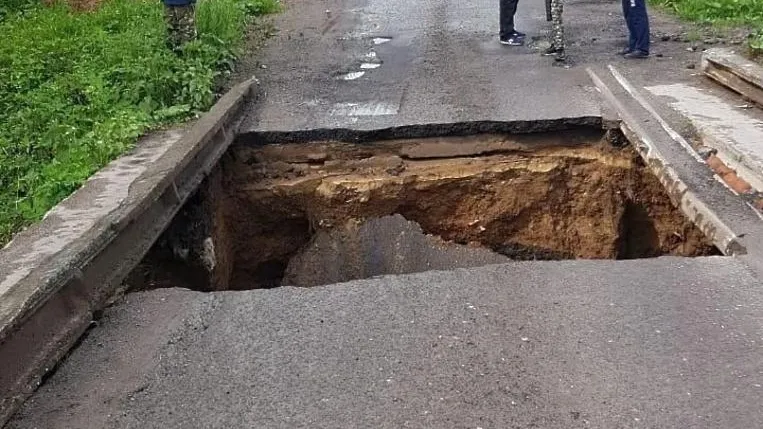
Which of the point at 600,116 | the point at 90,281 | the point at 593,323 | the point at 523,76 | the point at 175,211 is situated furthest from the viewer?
the point at 523,76

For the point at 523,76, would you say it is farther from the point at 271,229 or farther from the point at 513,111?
the point at 271,229

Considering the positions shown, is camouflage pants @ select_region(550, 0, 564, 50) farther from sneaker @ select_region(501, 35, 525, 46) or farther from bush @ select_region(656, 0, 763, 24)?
bush @ select_region(656, 0, 763, 24)

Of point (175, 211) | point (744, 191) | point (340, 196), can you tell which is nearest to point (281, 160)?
point (340, 196)

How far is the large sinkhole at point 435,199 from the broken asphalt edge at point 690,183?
32 cm

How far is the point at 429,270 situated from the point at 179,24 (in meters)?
4.08

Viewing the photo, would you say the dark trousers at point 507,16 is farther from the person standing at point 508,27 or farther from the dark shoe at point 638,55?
the dark shoe at point 638,55

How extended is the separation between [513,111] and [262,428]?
4.34 metres

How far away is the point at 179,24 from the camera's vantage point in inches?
307

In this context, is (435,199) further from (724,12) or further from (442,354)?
(724,12)

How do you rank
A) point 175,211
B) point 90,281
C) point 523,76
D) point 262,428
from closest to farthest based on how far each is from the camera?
point 262,428 → point 90,281 → point 175,211 → point 523,76

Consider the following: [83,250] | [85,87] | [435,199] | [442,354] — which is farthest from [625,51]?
[83,250]

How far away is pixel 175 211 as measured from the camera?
16.9 feet

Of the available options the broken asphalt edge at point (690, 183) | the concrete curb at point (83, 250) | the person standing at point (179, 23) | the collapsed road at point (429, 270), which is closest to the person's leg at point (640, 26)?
the collapsed road at point (429, 270)

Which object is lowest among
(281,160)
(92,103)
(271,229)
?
(271,229)
